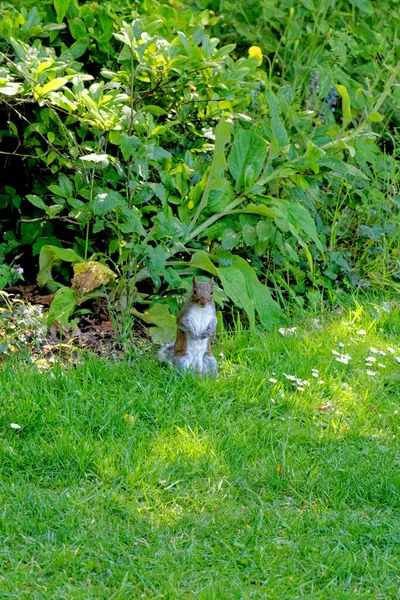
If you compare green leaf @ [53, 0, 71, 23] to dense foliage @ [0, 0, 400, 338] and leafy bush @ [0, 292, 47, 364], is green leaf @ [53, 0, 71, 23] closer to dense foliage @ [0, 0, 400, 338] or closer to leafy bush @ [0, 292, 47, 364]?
dense foliage @ [0, 0, 400, 338]

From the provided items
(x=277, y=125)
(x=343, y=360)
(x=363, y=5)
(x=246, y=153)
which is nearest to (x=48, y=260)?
(x=246, y=153)

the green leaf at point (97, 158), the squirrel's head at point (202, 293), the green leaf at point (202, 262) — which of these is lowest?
the green leaf at point (202, 262)

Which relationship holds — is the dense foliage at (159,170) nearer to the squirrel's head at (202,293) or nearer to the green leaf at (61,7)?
the green leaf at (61,7)

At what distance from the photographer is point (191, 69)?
5234mm

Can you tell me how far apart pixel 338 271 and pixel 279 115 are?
3.58 ft

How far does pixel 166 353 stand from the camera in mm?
4613

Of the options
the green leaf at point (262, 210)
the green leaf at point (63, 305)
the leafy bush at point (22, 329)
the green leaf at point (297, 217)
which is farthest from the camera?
the green leaf at point (297, 217)

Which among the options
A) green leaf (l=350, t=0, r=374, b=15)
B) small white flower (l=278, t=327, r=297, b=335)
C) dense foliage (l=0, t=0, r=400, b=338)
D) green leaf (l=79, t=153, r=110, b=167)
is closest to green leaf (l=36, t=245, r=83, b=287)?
dense foliage (l=0, t=0, r=400, b=338)

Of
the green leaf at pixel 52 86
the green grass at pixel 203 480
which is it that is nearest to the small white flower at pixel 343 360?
the green grass at pixel 203 480

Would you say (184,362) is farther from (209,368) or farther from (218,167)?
(218,167)

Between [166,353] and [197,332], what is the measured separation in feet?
0.94

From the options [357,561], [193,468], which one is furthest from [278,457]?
[357,561]

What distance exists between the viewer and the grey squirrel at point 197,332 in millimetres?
4418

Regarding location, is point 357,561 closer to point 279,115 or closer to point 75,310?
point 75,310
